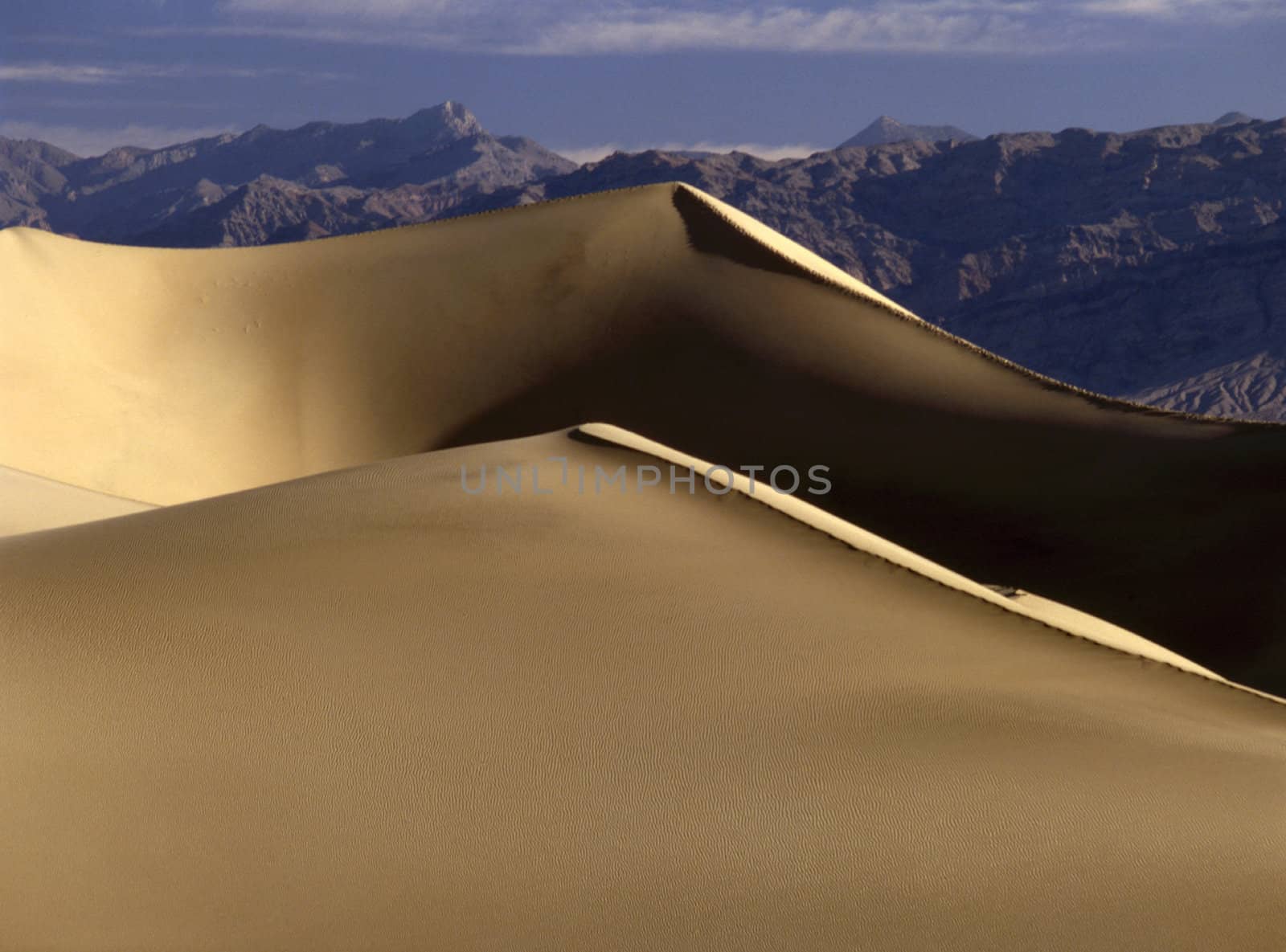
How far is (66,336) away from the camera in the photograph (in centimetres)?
1719

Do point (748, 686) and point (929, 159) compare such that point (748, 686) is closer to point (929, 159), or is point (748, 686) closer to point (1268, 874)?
point (1268, 874)

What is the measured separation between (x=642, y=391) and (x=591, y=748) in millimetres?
9831

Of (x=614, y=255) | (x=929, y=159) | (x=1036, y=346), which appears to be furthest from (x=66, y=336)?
(x=929, y=159)

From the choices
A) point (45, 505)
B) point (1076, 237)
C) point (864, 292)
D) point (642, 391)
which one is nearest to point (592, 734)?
point (45, 505)

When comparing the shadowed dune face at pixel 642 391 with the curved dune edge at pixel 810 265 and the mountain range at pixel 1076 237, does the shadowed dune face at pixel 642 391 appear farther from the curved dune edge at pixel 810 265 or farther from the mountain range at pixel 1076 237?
the mountain range at pixel 1076 237

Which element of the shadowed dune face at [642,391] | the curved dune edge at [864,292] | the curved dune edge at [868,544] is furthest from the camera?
the curved dune edge at [864,292]

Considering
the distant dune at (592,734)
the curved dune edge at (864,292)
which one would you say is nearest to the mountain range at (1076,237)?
the curved dune edge at (864,292)

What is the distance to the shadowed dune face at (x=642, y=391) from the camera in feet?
40.3

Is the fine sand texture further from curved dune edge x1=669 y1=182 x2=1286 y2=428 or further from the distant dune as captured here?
curved dune edge x1=669 y1=182 x2=1286 y2=428

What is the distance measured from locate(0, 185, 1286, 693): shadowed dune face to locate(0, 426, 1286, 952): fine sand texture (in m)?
5.32

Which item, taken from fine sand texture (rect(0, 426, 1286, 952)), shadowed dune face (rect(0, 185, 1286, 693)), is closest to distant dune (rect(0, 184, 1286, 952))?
fine sand texture (rect(0, 426, 1286, 952))

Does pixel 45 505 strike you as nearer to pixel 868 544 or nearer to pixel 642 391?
pixel 642 391

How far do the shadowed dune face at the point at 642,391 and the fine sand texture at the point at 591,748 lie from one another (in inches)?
209

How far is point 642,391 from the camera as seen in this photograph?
15.6 m
